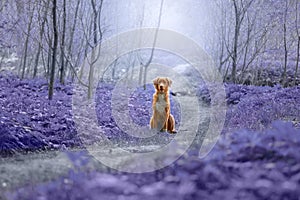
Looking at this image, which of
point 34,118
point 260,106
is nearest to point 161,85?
point 260,106

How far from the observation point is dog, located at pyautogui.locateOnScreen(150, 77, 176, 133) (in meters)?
3.82

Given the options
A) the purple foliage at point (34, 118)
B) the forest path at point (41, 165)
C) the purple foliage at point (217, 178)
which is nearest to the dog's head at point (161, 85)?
the forest path at point (41, 165)

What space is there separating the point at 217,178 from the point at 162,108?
210 cm

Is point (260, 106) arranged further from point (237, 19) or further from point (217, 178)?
point (217, 178)

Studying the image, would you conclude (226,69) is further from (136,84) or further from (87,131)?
(87,131)

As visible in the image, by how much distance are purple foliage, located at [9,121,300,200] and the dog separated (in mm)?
1635

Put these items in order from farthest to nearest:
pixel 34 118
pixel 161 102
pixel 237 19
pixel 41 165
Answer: pixel 237 19 < pixel 34 118 < pixel 161 102 < pixel 41 165

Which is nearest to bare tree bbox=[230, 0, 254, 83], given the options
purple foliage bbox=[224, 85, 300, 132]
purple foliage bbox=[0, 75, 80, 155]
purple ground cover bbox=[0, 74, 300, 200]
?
purple foliage bbox=[224, 85, 300, 132]

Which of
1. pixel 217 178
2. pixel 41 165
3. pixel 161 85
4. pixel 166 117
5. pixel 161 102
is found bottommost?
pixel 41 165

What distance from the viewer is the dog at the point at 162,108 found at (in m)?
3.82

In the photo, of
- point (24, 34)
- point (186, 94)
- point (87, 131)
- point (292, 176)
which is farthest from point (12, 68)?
point (292, 176)

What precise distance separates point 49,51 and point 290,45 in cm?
327

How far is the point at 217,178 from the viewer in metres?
1.88

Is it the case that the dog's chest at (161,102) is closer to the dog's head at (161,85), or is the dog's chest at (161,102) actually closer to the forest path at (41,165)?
the dog's head at (161,85)
